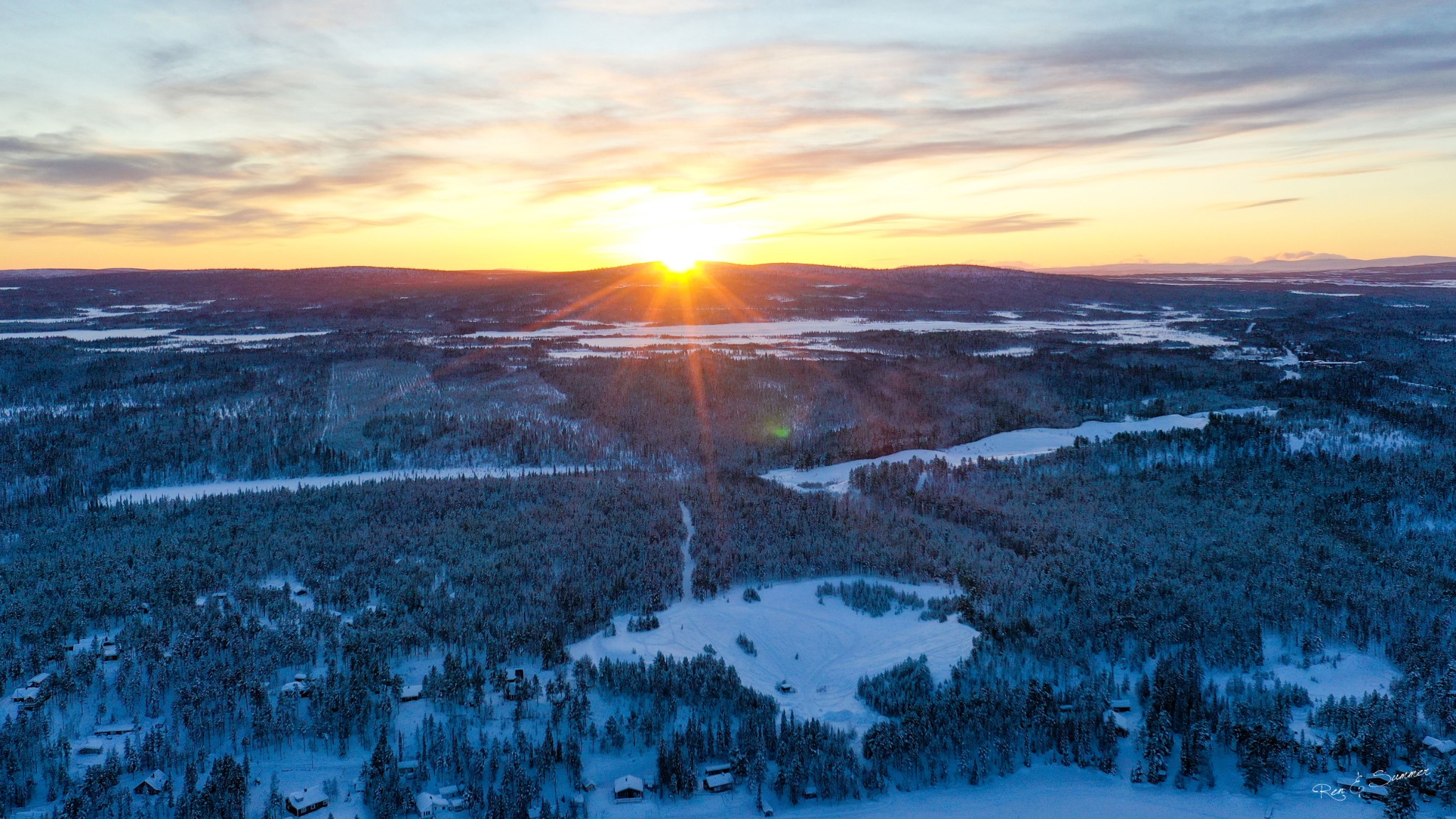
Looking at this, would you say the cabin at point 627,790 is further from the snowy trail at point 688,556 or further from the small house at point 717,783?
the snowy trail at point 688,556

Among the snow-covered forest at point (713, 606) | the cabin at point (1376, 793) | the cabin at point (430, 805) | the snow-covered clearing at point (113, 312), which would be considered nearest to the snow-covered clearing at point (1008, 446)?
the snow-covered forest at point (713, 606)

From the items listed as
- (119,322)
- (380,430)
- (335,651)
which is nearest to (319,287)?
(119,322)

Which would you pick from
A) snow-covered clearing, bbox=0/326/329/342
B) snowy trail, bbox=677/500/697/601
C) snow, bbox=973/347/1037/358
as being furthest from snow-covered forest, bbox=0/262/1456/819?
snow-covered clearing, bbox=0/326/329/342

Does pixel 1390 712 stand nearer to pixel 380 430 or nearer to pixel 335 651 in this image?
pixel 335 651

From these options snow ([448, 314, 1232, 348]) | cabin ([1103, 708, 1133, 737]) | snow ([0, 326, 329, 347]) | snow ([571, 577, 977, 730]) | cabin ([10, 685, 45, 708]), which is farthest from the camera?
snow ([448, 314, 1232, 348])

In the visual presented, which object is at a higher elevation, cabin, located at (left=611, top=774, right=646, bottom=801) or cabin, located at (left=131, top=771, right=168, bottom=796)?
cabin, located at (left=131, top=771, right=168, bottom=796)

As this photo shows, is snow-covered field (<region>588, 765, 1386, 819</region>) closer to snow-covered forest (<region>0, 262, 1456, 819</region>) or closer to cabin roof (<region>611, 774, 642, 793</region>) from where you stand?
snow-covered forest (<region>0, 262, 1456, 819</region>)

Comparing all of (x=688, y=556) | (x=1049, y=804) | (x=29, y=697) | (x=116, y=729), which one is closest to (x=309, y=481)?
(x=688, y=556)
